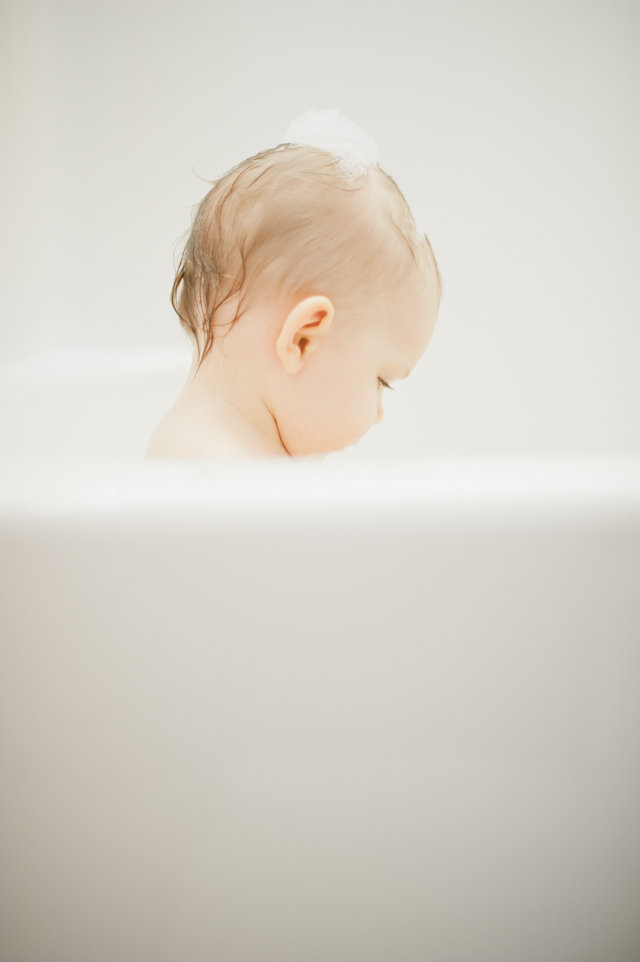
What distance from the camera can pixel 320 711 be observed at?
37 cm

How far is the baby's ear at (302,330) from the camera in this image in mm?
684

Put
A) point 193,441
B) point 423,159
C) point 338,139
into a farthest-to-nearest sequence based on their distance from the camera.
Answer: point 423,159, point 338,139, point 193,441

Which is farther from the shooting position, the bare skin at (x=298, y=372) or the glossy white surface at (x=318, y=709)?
the bare skin at (x=298, y=372)

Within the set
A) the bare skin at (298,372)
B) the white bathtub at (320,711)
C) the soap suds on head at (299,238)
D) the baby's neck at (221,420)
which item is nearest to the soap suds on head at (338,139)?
the soap suds on head at (299,238)

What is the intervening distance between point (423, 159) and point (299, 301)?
36.3 inches

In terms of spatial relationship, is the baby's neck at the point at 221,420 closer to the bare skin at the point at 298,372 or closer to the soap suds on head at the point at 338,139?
the bare skin at the point at 298,372

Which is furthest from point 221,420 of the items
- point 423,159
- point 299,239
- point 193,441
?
point 423,159

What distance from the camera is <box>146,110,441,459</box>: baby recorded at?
70 cm

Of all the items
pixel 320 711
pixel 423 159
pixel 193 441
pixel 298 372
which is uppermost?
pixel 423 159

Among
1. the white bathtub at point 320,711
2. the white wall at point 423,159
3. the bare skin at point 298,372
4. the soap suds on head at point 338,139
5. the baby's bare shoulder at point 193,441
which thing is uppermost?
the white wall at point 423,159

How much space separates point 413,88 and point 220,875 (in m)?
1.50

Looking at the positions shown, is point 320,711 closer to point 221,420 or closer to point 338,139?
point 221,420

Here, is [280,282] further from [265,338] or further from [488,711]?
[488,711]

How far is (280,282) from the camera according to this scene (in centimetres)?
70
